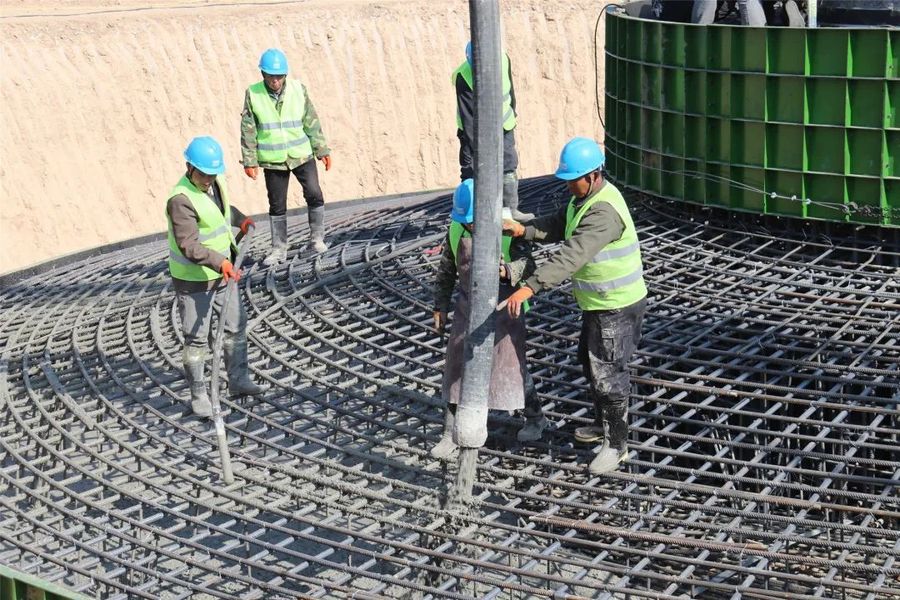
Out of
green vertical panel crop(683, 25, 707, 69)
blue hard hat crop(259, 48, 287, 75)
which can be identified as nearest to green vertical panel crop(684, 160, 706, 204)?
green vertical panel crop(683, 25, 707, 69)

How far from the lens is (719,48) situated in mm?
10023

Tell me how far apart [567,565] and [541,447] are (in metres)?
0.95

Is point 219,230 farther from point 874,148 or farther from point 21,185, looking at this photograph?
point 21,185

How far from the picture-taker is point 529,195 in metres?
12.3

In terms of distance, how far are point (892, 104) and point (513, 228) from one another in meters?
3.92

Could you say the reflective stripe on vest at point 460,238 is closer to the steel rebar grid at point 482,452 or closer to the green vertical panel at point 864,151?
the steel rebar grid at point 482,452

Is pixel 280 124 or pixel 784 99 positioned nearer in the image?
pixel 784 99

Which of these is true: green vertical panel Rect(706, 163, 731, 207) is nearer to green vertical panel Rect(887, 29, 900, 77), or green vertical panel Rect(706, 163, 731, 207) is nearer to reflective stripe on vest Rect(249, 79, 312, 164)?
green vertical panel Rect(887, 29, 900, 77)

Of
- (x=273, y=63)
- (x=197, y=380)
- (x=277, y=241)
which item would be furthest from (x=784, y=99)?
(x=197, y=380)

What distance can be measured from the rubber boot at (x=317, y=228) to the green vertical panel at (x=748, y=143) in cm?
363

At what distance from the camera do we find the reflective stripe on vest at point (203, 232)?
8.09 meters

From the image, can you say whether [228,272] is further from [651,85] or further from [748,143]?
[651,85]

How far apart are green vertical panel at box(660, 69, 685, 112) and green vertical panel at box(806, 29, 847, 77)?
116 centimetres

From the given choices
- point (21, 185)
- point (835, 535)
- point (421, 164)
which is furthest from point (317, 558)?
point (421, 164)
